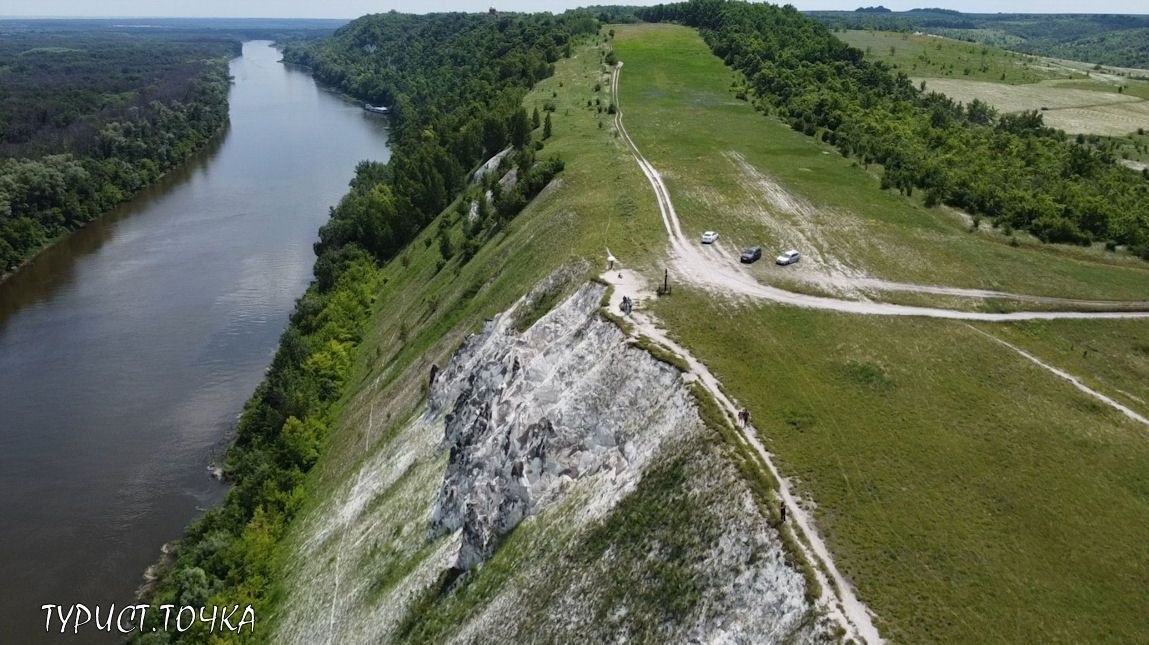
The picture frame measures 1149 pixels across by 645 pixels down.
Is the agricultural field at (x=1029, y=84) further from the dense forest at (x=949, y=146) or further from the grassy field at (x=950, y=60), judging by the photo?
the dense forest at (x=949, y=146)

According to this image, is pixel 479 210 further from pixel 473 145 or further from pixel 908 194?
pixel 908 194

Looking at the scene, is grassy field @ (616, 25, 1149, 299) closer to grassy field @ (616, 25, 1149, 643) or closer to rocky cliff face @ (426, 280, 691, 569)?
grassy field @ (616, 25, 1149, 643)

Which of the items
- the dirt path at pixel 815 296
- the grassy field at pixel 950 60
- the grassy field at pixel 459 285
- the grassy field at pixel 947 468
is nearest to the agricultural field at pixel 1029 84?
the grassy field at pixel 950 60

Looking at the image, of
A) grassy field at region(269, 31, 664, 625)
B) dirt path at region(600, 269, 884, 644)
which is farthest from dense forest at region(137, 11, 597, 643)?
dirt path at region(600, 269, 884, 644)

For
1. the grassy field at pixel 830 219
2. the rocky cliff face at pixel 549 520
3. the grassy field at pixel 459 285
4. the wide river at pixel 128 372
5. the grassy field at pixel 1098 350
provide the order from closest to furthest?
the rocky cliff face at pixel 549 520, the grassy field at pixel 1098 350, the grassy field at pixel 830 219, the wide river at pixel 128 372, the grassy field at pixel 459 285

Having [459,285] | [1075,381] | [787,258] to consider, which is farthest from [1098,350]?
[459,285]

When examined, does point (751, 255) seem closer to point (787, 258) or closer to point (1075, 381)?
point (787, 258)

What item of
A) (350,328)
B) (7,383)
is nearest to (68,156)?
(7,383)
